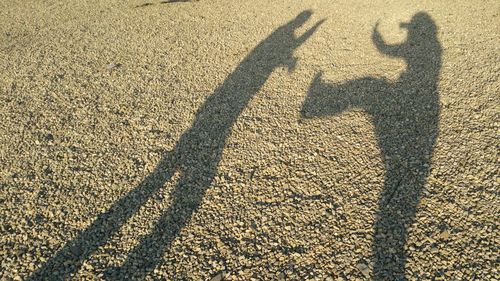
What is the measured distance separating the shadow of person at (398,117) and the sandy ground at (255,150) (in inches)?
1.0

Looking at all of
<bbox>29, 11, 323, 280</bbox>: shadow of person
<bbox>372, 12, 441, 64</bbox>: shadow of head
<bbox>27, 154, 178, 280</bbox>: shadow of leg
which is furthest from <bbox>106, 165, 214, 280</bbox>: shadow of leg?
<bbox>372, 12, 441, 64</bbox>: shadow of head

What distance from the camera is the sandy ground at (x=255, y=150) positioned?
12.3 feet

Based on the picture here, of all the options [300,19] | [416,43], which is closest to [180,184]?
[416,43]

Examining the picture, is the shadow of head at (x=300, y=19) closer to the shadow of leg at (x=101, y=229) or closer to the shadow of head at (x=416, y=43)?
the shadow of head at (x=416, y=43)

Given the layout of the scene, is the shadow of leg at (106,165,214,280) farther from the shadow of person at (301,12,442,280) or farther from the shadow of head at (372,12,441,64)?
→ the shadow of head at (372,12,441,64)

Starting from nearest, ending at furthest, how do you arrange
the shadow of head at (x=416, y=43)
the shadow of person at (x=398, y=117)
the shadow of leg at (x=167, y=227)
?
1. the shadow of leg at (x=167, y=227)
2. the shadow of person at (x=398, y=117)
3. the shadow of head at (x=416, y=43)

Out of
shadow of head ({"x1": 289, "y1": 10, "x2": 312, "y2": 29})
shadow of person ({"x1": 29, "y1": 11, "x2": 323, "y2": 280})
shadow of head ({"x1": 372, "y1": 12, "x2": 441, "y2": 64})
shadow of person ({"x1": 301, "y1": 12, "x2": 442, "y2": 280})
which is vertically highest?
shadow of person ({"x1": 29, "y1": 11, "x2": 323, "y2": 280})

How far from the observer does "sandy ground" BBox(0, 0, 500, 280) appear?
3.73 m

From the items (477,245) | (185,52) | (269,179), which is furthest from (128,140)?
(477,245)

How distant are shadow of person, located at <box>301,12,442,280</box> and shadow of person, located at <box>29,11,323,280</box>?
108 centimetres

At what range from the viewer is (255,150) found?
5055 mm

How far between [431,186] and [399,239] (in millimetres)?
891

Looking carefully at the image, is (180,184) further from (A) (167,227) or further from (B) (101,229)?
(B) (101,229)

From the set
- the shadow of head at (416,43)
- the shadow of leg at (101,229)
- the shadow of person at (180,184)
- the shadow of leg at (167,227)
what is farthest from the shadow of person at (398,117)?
the shadow of leg at (101,229)
